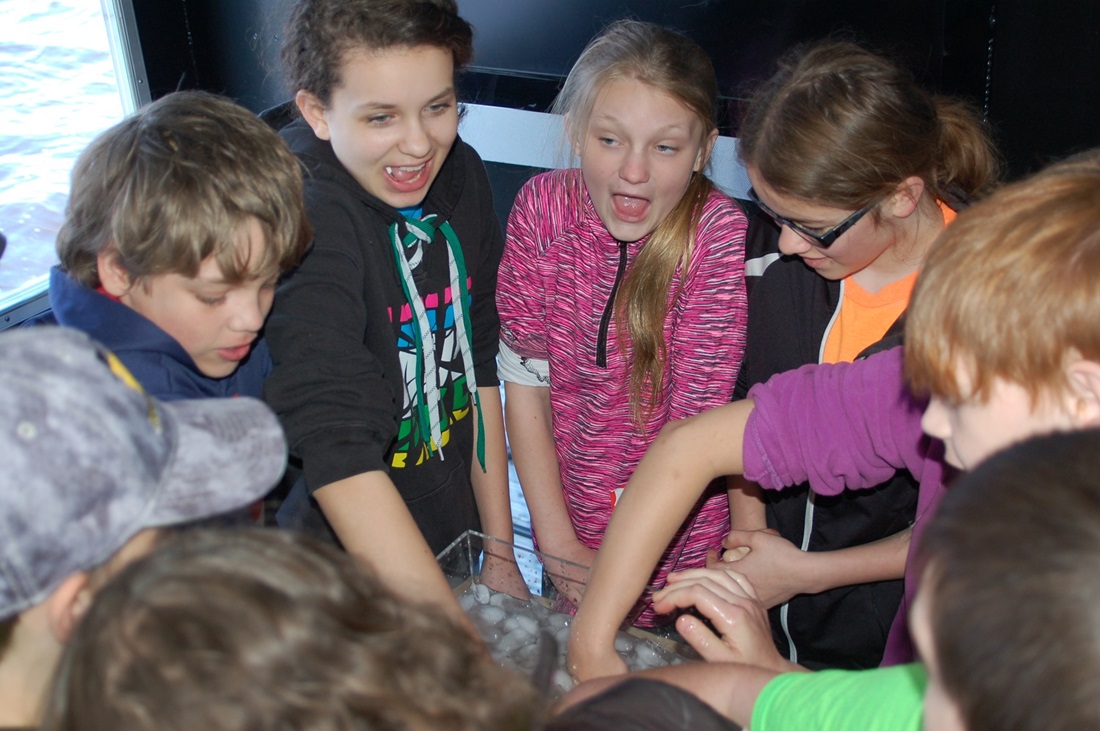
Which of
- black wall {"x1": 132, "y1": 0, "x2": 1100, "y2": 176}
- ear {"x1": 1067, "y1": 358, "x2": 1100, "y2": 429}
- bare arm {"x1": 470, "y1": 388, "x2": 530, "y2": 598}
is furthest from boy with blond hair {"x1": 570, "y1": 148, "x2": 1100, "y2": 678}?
black wall {"x1": 132, "y1": 0, "x2": 1100, "y2": 176}

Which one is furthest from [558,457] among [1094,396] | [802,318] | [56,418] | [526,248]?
[56,418]

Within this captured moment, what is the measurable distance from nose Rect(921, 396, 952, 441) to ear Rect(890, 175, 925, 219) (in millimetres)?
580

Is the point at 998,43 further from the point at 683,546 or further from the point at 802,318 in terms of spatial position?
the point at 683,546

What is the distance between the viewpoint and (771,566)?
59.8 inches

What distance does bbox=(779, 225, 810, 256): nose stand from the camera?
1.51 meters

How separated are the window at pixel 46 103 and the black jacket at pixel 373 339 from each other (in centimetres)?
118

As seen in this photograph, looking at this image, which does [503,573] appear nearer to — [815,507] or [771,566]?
[771,566]

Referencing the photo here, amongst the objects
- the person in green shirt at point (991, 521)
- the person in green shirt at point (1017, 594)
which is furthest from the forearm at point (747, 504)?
the person in green shirt at point (1017, 594)

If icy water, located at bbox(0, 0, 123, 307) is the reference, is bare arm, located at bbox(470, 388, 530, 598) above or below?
below

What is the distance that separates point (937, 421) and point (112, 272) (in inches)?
41.1

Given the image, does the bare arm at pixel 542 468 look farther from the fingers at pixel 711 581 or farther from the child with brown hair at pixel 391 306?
the fingers at pixel 711 581

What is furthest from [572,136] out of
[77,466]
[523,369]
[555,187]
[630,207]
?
[77,466]

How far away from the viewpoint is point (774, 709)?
0.95 meters

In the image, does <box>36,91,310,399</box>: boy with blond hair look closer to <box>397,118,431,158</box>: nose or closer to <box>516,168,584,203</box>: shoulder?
<box>397,118,431,158</box>: nose
